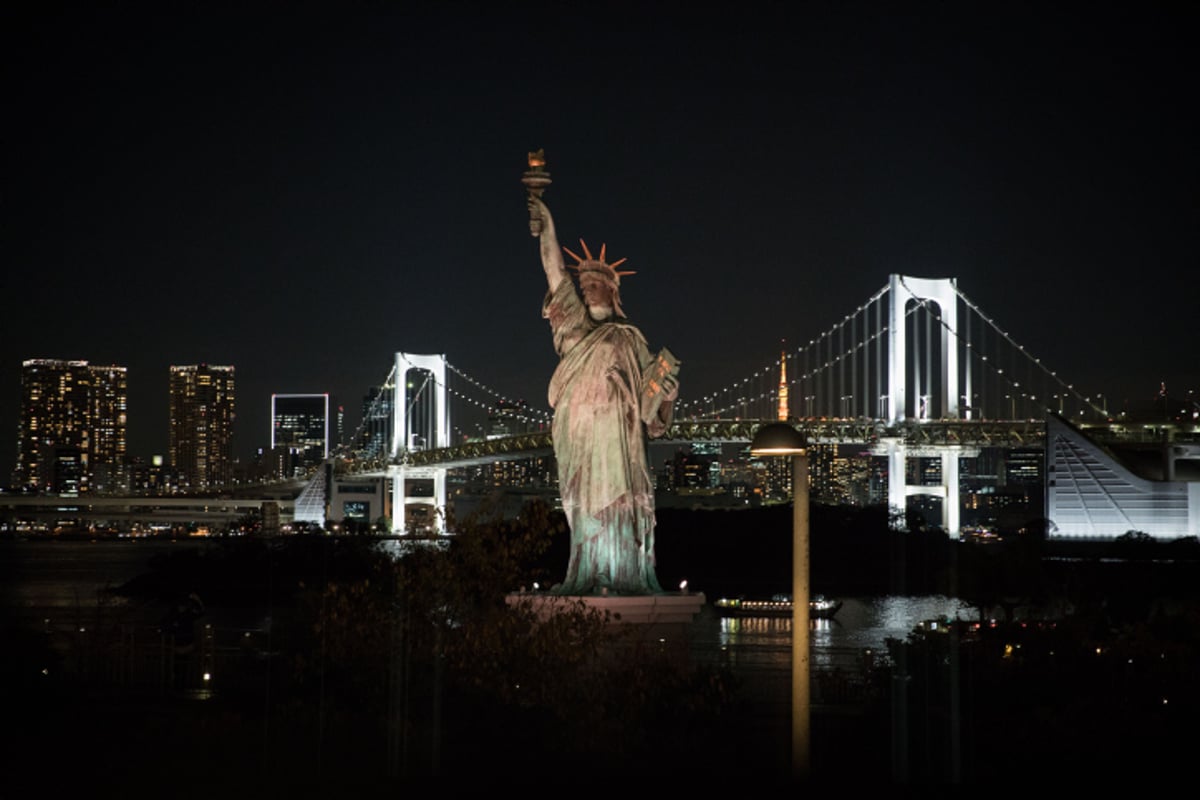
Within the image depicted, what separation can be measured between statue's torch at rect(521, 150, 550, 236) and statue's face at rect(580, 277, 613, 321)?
77 cm

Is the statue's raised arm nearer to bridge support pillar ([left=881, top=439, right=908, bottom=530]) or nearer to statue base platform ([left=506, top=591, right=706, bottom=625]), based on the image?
statue base platform ([left=506, top=591, right=706, bottom=625])

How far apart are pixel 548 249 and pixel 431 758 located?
21.3ft

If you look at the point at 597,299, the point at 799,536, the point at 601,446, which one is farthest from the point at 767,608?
the point at 799,536

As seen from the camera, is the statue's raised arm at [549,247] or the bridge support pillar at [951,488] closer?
the statue's raised arm at [549,247]

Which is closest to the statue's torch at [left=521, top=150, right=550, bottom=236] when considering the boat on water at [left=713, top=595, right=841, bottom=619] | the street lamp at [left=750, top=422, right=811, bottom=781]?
the street lamp at [left=750, top=422, right=811, bottom=781]

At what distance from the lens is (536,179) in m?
14.8

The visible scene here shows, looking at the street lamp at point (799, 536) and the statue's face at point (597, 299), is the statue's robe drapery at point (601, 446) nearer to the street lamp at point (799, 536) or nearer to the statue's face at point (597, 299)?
the statue's face at point (597, 299)

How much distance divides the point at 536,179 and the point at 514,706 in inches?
230

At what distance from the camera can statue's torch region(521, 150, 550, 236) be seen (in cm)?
1477

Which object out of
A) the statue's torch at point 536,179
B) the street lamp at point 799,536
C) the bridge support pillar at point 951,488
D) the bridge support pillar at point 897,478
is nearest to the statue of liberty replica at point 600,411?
the statue's torch at point 536,179

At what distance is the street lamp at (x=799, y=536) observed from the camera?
24.2ft

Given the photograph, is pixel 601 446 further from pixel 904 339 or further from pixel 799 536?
pixel 904 339

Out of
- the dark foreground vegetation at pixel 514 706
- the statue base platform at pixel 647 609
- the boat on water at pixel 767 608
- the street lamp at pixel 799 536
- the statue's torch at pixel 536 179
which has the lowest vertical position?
the boat on water at pixel 767 608

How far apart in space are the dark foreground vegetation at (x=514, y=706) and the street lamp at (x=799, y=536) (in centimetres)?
172
